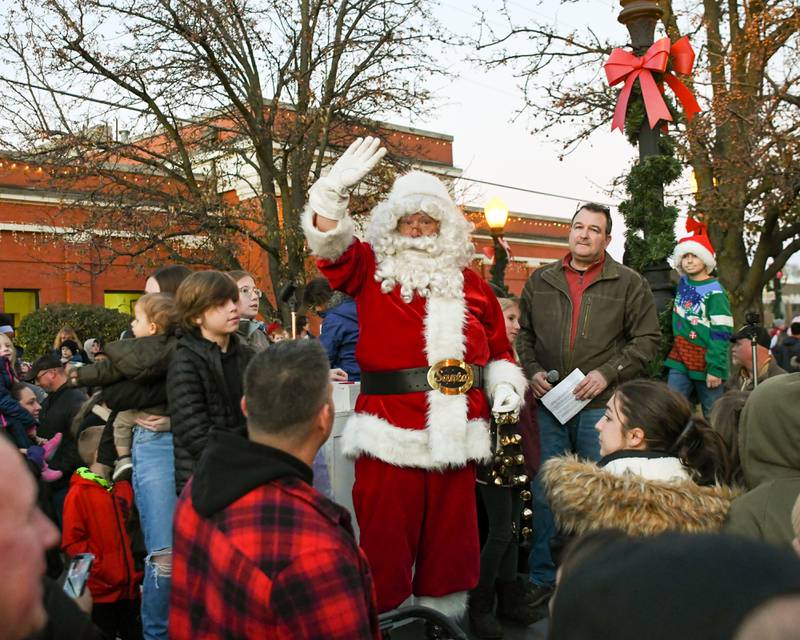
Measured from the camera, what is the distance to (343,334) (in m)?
5.42

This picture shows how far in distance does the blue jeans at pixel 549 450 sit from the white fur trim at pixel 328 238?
1717 mm

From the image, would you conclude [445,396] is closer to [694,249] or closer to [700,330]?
[700,330]

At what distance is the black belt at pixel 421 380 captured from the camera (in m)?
3.86

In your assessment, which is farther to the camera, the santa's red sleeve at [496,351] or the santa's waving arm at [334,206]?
the santa's red sleeve at [496,351]

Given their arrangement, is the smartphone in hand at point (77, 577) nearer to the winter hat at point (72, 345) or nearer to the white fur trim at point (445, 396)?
the white fur trim at point (445, 396)

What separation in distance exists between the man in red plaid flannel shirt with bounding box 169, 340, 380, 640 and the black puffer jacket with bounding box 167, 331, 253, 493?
141cm

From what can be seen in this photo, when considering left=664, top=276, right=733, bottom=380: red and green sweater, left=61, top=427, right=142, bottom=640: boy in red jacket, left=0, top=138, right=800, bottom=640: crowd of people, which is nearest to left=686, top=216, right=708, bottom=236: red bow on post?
left=0, top=138, right=800, bottom=640: crowd of people

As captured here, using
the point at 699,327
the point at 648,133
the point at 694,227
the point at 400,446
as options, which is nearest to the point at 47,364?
the point at 400,446

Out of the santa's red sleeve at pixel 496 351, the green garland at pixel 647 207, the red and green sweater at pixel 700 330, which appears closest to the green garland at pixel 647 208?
the green garland at pixel 647 207

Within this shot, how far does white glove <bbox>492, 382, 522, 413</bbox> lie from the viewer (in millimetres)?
3957

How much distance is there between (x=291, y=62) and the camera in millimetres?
16828

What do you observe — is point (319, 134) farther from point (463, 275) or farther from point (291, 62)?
point (463, 275)

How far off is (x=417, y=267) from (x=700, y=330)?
10.7ft

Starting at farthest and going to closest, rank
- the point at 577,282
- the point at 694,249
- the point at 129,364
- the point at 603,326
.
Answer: the point at 694,249 < the point at 577,282 < the point at 603,326 < the point at 129,364
